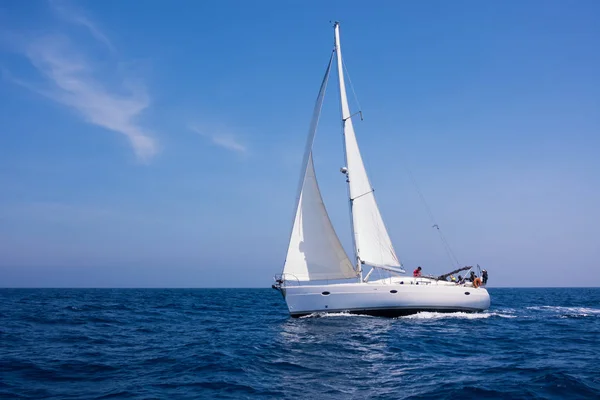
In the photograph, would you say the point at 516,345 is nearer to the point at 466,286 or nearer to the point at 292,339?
the point at 292,339

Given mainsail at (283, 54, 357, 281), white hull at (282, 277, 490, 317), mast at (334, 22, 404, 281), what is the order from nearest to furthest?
1. white hull at (282, 277, 490, 317)
2. mainsail at (283, 54, 357, 281)
3. mast at (334, 22, 404, 281)

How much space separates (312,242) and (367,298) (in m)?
3.74

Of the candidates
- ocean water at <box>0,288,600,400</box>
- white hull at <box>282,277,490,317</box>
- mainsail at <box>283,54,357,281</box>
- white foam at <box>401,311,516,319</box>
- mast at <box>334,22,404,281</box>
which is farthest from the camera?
mast at <box>334,22,404,281</box>

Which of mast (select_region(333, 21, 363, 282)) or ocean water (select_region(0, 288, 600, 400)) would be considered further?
mast (select_region(333, 21, 363, 282))

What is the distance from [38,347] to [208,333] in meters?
6.15

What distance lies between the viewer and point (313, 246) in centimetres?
2281

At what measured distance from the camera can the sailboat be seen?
2219 centimetres

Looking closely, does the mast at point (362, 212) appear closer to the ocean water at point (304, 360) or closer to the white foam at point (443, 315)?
the white foam at point (443, 315)

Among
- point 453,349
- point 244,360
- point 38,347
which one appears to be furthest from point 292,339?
point 38,347

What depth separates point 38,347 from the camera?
1458cm

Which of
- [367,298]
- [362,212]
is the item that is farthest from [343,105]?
[367,298]

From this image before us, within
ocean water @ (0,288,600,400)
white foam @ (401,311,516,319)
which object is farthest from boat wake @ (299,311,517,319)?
ocean water @ (0,288,600,400)

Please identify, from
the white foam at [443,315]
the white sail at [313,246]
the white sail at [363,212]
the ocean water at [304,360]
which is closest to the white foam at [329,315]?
the ocean water at [304,360]

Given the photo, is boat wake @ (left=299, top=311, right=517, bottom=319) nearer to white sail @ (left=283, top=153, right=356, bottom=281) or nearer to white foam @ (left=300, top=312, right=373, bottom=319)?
white foam @ (left=300, top=312, right=373, bottom=319)
